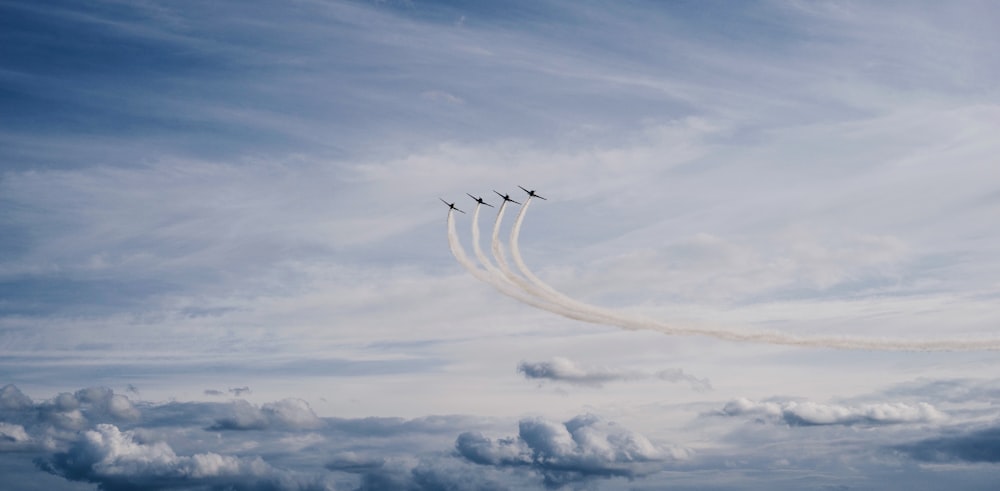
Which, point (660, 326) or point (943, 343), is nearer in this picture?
point (943, 343)

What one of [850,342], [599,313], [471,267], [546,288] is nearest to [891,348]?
[850,342]

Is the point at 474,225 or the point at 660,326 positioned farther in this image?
the point at 474,225

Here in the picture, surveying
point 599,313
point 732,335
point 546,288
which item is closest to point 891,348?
point 732,335

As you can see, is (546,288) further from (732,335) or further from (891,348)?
(891,348)

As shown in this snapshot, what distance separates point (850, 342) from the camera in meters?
168

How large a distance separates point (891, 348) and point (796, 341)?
17.3 m

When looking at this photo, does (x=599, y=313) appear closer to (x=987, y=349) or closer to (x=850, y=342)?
(x=850, y=342)

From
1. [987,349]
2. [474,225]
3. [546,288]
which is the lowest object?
[987,349]

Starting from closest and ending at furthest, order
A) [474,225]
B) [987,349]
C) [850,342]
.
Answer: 1. [987,349]
2. [850,342]
3. [474,225]

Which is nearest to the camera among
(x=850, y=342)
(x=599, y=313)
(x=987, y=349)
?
(x=987, y=349)

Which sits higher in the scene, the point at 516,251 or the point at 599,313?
the point at 516,251

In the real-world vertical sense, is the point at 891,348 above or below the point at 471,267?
below

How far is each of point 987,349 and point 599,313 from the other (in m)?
72.6

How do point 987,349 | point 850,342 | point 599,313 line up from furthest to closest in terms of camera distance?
point 599,313 < point 850,342 < point 987,349
